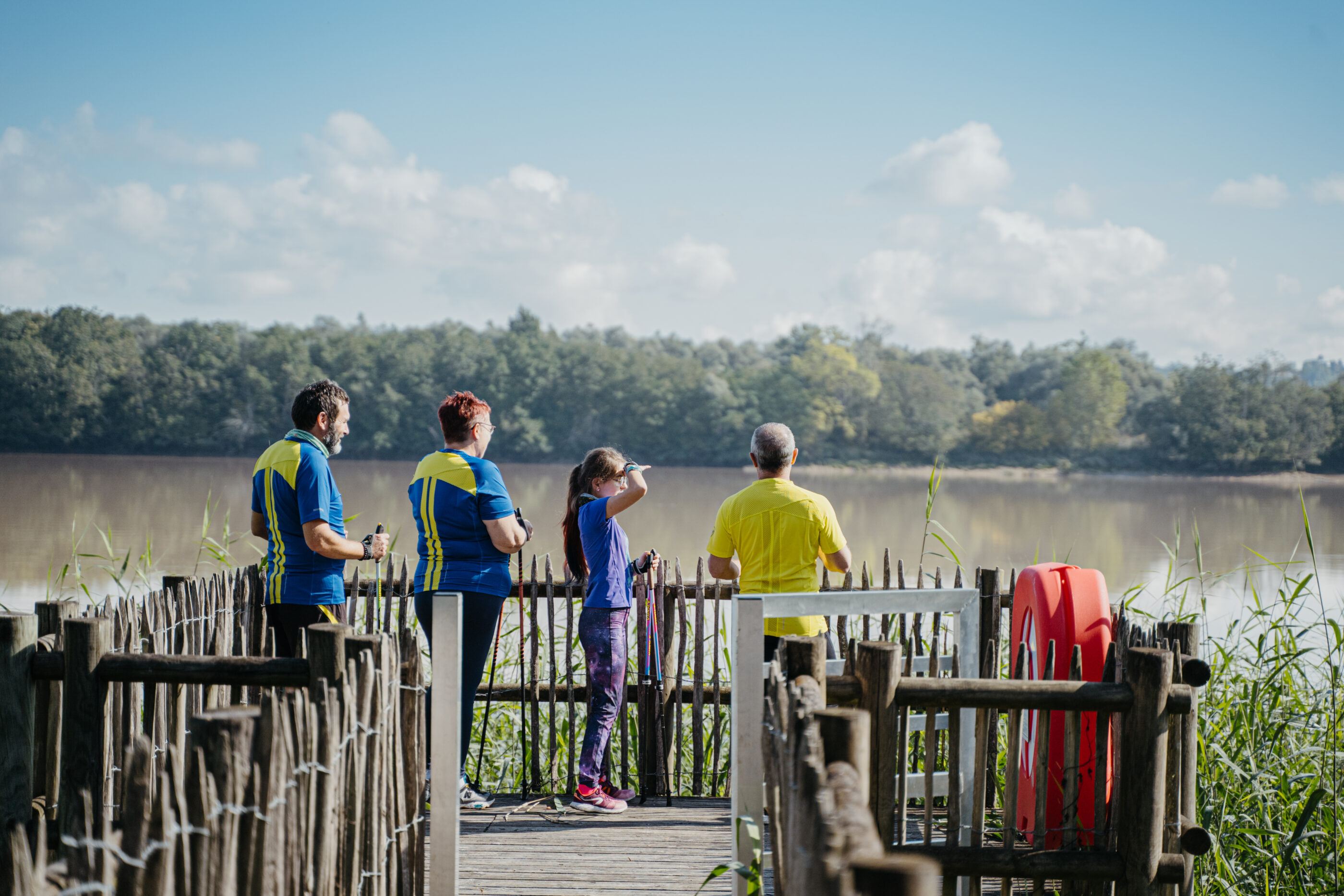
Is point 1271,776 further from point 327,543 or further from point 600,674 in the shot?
point 327,543

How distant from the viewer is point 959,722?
2.71 m

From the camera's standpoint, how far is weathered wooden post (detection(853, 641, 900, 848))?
2340mm

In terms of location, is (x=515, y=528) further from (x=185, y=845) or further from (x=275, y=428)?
(x=275, y=428)

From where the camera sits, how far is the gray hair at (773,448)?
3.77m

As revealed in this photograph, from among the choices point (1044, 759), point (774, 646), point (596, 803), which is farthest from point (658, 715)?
point (1044, 759)

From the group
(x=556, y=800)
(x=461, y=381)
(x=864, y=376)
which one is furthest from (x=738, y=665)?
(x=864, y=376)

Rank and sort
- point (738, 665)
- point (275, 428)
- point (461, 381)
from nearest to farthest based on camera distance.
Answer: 1. point (738, 665)
2. point (275, 428)
3. point (461, 381)

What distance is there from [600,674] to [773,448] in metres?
1.07

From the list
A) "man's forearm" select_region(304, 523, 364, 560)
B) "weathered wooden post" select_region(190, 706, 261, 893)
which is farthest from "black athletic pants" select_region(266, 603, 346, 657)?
"weathered wooden post" select_region(190, 706, 261, 893)

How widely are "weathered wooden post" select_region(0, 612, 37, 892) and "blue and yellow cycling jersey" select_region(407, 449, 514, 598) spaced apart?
1374 mm

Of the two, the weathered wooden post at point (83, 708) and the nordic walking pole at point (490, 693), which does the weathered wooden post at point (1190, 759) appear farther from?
the weathered wooden post at point (83, 708)

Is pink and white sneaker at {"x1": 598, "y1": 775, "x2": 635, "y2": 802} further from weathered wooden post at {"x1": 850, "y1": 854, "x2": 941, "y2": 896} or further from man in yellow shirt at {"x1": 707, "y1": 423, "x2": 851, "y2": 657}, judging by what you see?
weathered wooden post at {"x1": 850, "y1": 854, "x2": 941, "y2": 896}

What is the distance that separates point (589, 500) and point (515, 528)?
35 centimetres

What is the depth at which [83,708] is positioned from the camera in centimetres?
246
